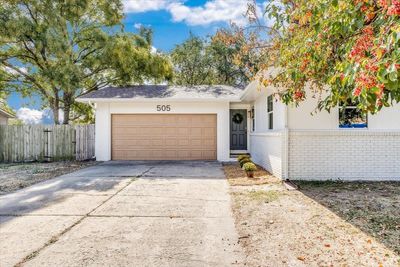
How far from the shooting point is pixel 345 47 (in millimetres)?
3871

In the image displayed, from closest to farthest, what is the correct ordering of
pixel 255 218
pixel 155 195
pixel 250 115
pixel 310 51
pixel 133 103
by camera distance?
pixel 310 51 → pixel 255 218 → pixel 155 195 → pixel 133 103 → pixel 250 115

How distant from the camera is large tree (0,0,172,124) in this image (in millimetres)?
14344

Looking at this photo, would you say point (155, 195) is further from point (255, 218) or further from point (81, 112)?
point (81, 112)

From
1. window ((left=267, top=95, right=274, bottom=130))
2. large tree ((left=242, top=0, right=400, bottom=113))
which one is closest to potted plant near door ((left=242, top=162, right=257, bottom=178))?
window ((left=267, top=95, right=274, bottom=130))

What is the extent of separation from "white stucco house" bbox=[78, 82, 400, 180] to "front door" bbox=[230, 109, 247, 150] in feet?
0.16

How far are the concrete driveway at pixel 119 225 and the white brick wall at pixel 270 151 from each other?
1887 millimetres

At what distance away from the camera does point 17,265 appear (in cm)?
328

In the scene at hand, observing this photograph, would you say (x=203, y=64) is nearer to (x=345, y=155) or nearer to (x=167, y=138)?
(x=167, y=138)

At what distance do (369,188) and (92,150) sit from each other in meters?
11.7

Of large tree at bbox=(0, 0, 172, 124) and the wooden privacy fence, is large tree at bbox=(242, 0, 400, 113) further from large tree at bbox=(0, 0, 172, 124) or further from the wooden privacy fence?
large tree at bbox=(0, 0, 172, 124)

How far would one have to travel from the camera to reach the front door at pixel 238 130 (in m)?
15.4

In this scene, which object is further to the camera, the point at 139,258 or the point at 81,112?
the point at 81,112

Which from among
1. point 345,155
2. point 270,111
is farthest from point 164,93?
point 345,155

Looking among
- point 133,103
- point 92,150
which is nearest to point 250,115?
point 133,103
